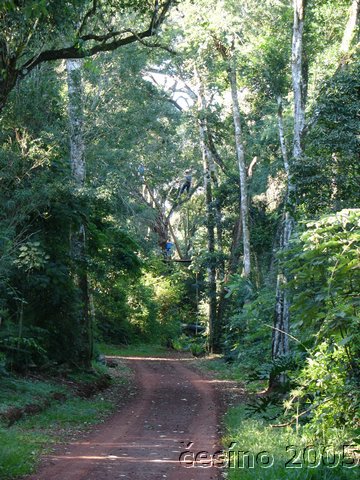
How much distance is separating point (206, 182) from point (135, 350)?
32.8 ft

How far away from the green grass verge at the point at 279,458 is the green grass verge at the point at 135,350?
22154mm

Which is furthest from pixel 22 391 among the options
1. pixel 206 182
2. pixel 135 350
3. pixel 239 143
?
pixel 135 350

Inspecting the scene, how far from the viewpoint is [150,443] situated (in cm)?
1083

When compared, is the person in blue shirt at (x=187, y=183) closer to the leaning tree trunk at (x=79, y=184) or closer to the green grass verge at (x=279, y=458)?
the leaning tree trunk at (x=79, y=184)

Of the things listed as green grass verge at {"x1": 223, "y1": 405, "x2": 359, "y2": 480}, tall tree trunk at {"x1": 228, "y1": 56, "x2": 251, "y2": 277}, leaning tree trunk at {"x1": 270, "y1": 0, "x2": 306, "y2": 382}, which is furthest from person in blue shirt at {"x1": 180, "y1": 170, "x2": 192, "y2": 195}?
green grass verge at {"x1": 223, "y1": 405, "x2": 359, "y2": 480}

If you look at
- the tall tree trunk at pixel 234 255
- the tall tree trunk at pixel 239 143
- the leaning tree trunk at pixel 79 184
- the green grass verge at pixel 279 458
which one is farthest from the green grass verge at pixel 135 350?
the green grass verge at pixel 279 458

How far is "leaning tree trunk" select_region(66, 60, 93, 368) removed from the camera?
1875 cm

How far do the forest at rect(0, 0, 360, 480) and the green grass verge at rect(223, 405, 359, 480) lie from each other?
Result: 20 cm

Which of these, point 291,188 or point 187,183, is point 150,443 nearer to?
point 291,188

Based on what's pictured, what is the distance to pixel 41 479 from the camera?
7863mm

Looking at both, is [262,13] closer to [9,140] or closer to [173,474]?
[9,140]

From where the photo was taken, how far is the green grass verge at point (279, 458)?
20.9 feet

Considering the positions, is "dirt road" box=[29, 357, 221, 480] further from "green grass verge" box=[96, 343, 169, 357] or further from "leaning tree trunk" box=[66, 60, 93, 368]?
"green grass verge" box=[96, 343, 169, 357]

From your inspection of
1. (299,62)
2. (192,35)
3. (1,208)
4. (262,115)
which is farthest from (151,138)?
(1,208)
